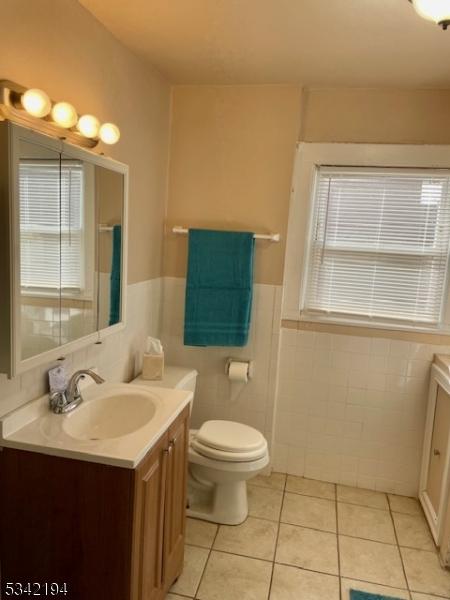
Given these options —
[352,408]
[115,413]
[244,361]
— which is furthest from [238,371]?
[115,413]

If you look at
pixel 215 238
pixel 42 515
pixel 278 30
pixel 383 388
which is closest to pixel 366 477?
pixel 383 388

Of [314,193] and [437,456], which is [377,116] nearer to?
[314,193]

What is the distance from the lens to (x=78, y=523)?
144 centimetres

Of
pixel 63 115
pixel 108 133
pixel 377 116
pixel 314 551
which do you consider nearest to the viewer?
pixel 63 115

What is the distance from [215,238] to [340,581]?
1873mm

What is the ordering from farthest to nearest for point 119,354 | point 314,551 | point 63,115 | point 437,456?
point 437,456 → point 119,354 → point 314,551 → point 63,115

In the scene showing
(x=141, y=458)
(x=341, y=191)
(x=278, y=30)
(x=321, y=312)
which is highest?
(x=278, y=30)

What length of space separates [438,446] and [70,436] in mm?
1981

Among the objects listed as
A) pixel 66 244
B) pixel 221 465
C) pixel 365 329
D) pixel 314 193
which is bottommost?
pixel 221 465

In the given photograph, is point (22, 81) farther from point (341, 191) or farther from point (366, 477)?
point (366, 477)

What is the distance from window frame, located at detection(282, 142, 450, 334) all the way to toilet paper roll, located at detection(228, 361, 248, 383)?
1.32 feet

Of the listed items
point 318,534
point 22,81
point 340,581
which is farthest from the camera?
point 318,534

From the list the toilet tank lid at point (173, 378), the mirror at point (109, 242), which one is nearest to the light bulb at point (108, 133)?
the mirror at point (109, 242)

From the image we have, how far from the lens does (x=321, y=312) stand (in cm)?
278
